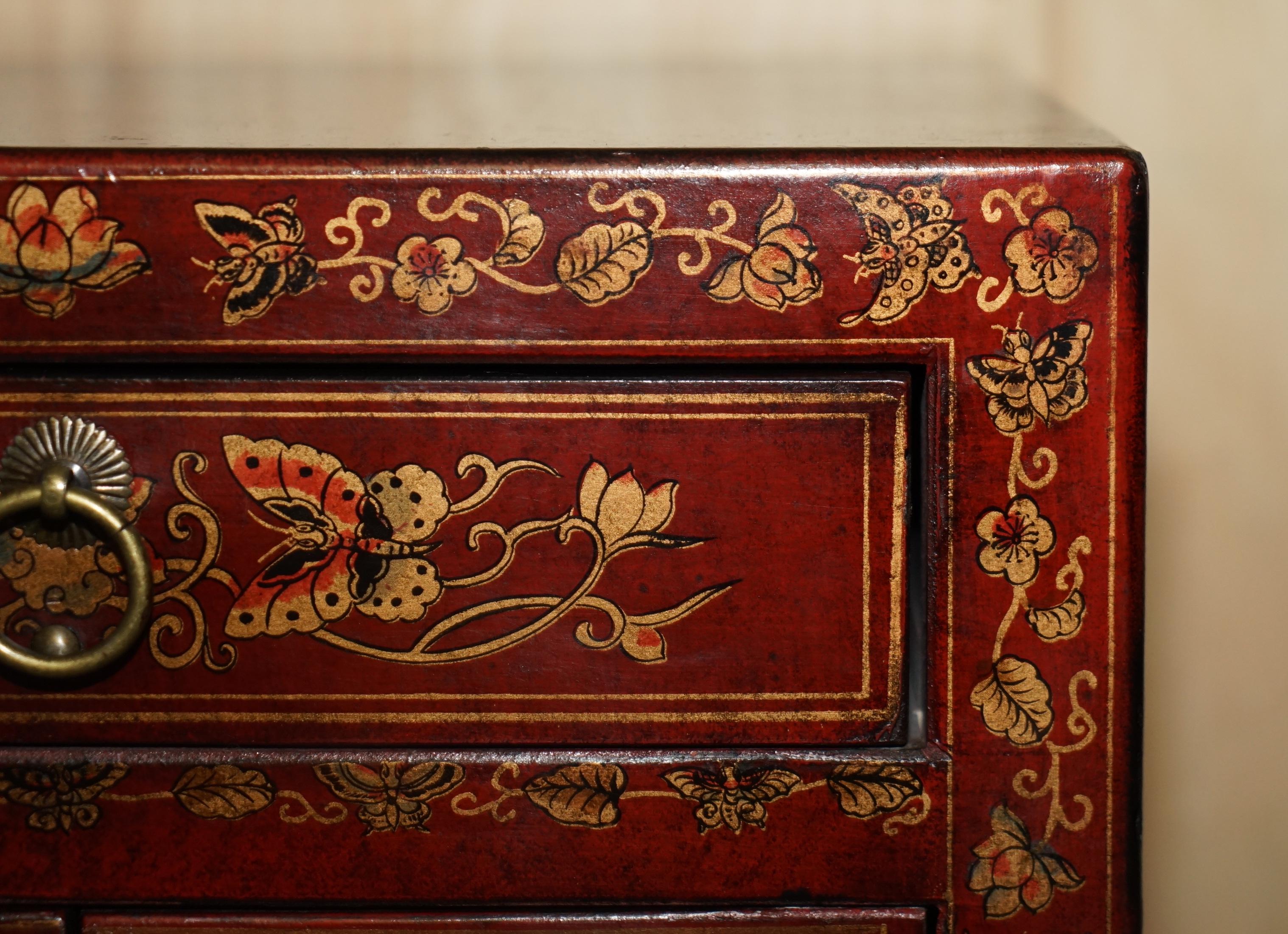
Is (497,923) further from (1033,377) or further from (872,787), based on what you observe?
(1033,377)

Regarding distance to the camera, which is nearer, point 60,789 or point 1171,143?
point 60,789

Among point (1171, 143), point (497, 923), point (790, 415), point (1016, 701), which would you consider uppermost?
point (1171, 143)

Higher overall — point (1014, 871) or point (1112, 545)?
point (1112, 545)

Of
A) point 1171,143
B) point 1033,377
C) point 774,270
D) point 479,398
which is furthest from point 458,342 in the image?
point 1171,143

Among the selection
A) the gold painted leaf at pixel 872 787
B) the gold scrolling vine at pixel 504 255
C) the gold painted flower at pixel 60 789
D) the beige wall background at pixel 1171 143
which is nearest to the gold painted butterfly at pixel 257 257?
the gold scrolling vine at pixel 504 255

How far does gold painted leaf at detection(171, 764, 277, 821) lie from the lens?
1.60 feet

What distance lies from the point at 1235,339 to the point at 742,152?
2.04ft

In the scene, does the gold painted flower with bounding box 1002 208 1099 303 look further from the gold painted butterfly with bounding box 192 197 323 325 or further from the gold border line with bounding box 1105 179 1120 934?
the gold painted butterfly with bounding box 192 197 323 325

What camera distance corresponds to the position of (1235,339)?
35.5 inches

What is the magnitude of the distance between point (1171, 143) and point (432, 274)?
693 mm

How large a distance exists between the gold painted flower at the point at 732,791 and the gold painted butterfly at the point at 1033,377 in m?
0.18

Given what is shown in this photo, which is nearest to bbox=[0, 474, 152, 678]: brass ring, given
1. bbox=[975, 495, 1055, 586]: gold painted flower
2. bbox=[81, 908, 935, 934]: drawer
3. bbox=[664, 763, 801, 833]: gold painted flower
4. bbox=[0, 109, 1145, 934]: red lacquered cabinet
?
bbox=[0, 109, 1145, 934]: red lacquered cabinet

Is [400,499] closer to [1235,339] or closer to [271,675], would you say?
[271,675]

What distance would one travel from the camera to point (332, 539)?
1.58 ft
